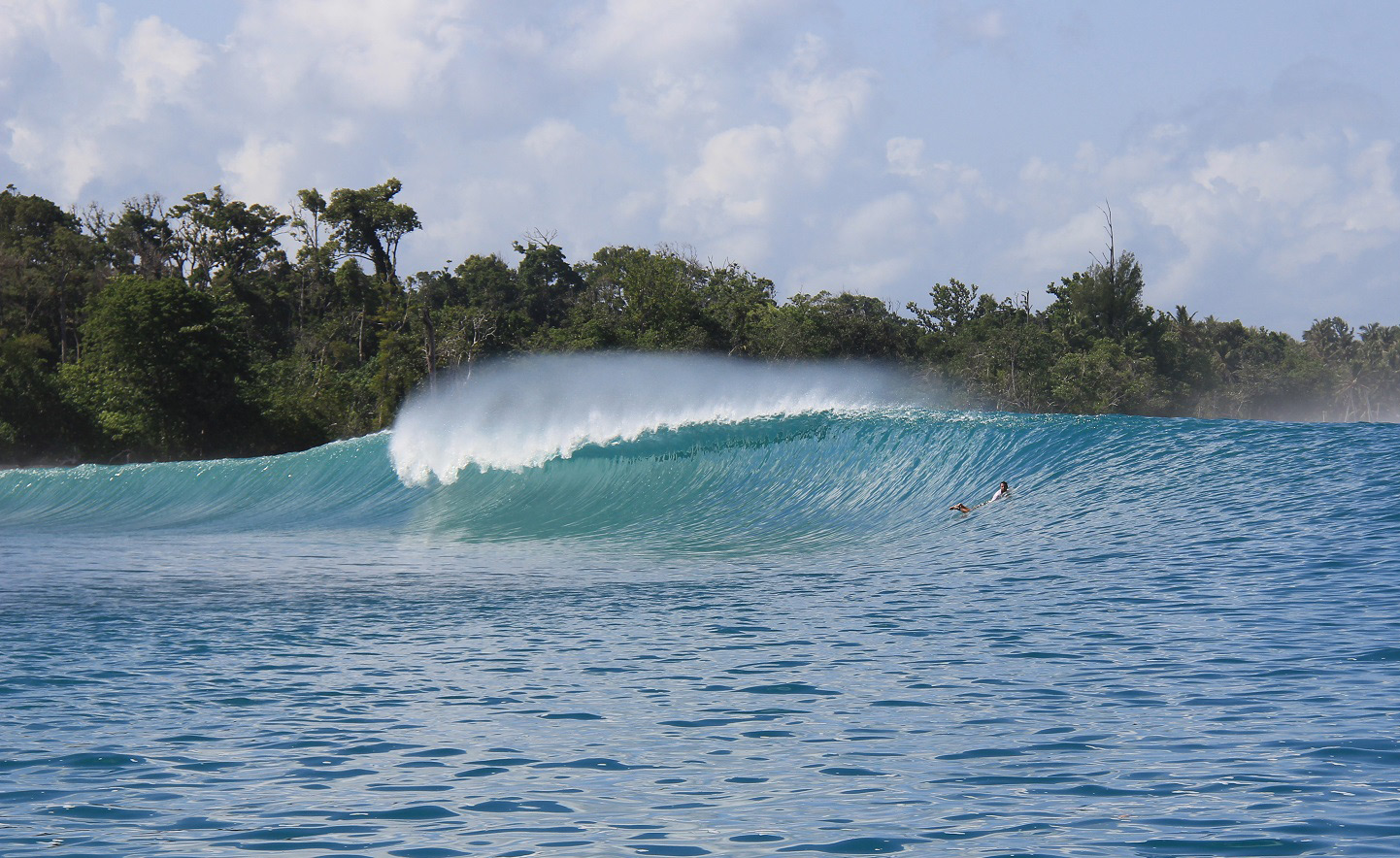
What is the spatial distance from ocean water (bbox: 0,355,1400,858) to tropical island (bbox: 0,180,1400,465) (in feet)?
90.8

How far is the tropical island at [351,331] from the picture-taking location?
4628 centimetres

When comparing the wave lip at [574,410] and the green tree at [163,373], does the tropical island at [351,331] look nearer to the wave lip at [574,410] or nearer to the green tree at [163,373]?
the green tree at [163,373]

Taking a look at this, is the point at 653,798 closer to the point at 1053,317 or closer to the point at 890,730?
the point at 890,730

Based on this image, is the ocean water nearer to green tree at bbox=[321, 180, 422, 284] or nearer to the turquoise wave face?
the turquoise wave face

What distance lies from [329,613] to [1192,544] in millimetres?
8548

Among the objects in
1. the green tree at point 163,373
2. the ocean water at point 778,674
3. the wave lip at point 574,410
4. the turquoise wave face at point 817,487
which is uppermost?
the green tree at point 163,373

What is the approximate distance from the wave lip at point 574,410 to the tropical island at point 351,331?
21.3 meters

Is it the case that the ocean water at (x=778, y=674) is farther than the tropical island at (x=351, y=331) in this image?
No

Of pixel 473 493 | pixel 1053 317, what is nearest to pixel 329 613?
pixel 473 493

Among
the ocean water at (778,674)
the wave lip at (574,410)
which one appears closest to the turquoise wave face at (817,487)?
the ocean water at (778,674)

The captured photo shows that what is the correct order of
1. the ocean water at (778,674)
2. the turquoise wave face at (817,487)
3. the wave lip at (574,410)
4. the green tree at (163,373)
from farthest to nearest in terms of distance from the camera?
the green tree at (163,373)
the wave lip at (574,410)
the turquoise wave face at (817,487)
the ocean water at (778,674)

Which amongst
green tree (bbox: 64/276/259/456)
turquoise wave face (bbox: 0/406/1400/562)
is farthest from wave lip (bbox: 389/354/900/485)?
green tree (bbox: 64/276/259/456)

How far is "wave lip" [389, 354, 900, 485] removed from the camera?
1006 inches

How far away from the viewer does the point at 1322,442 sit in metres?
17.5
